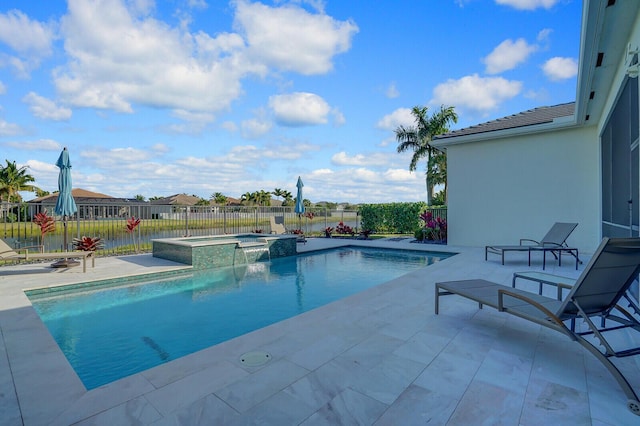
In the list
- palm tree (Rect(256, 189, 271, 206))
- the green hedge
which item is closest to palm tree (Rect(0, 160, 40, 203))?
palm tree (Rect(256, 189, 271, 206))

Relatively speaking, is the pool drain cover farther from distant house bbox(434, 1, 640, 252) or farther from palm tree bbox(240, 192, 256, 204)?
palm tree bbox(240, 192, 256, 204)

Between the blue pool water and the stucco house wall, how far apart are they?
4120 mm

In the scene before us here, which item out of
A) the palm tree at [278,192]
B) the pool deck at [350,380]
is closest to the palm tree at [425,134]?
the pool deck at [350,380]

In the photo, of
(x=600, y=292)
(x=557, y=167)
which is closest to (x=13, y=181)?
(x=557, y=167)

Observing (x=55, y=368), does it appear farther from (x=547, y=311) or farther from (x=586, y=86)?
(x=586, y=86)

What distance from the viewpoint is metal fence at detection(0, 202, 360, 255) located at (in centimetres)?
953

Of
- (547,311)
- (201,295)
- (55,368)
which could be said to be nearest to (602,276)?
(547,311)

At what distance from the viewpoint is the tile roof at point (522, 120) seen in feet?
35.9

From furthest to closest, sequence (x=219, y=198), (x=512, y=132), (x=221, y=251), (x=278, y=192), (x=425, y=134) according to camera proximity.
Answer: (x=219, y=198), (x=278, y=192), (x=425, y=134), (x=512, y=132), (x=221, y=251)

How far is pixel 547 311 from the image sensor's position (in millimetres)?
2838

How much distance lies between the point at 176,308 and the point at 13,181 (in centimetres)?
4090

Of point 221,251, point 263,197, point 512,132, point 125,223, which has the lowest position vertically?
point 221,251

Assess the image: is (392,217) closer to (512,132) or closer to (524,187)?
(524,187)

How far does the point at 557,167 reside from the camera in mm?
10406
